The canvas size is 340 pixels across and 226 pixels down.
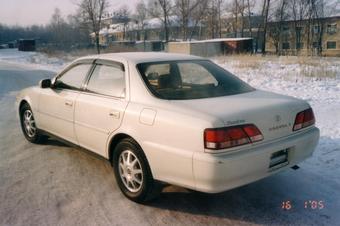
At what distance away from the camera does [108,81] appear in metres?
4.13

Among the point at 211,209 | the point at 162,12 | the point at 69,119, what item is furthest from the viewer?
the point at 162,12

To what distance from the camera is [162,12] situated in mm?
52781

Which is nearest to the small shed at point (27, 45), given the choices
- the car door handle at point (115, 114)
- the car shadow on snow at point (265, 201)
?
the car door handle at point (115, 114)

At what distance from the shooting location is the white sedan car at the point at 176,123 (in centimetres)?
301

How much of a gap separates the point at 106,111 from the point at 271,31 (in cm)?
6061

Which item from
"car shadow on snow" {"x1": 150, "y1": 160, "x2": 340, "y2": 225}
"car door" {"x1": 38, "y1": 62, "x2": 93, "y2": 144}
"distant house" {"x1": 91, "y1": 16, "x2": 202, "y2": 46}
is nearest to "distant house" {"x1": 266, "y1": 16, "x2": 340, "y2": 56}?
"distant house" {"x1": 91, "y1": 16, "x2": 202, "y2": 46}

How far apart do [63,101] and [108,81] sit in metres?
0.86

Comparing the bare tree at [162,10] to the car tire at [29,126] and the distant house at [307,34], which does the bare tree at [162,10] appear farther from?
the car tire at [29,126]

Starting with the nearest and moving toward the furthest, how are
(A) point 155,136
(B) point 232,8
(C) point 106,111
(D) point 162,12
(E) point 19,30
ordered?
(A) point 155,136 < (C) point 106,111 < (D) point 162,12 < (B) point 232,8 < (E) point 19,30

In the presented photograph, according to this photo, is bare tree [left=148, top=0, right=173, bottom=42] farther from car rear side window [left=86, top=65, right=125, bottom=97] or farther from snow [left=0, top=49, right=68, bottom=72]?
car rear side window [left=86, top=65, right=125, bottom=97]

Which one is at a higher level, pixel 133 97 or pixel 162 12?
pixel 162 12

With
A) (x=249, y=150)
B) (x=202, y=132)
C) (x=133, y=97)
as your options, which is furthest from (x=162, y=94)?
(x=249, y=150)

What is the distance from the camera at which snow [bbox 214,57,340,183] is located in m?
4.59

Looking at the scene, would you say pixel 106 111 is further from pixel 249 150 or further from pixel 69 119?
pixel 249 150
